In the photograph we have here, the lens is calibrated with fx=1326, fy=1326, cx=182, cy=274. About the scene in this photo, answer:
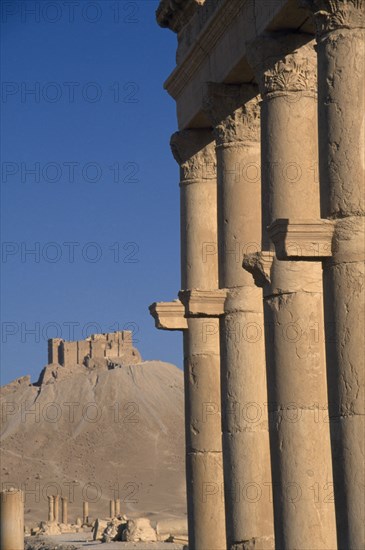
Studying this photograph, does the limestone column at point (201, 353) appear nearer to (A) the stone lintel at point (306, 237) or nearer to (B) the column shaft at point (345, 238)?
(B) the column shaft at point (345, 238)

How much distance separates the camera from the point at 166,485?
13150cm

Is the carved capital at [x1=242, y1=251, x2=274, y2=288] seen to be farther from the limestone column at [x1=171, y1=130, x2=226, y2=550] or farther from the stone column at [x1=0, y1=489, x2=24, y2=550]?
the stone column at [x1=0, y1=489, x2=24, y2=550]

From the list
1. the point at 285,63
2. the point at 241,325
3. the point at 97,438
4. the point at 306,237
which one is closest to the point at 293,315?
the point at 306,237

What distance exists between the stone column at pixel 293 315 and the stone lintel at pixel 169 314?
521 centimetres

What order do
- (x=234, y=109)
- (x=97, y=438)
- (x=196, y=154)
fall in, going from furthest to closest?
(x=97, y=438)
(x=196, y=154)
(x=234, y=109)

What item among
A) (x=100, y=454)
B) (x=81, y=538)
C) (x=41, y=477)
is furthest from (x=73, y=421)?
(x=81, y=538)

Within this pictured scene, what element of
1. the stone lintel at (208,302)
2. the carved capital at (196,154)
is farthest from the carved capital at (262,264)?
the carved capital at (196,154)

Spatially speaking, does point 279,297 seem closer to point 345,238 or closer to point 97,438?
point 345,238

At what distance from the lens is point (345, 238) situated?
16.0 meters

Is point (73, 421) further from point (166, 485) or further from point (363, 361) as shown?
point (363, 361)

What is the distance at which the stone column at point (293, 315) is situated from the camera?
1853 centimetres

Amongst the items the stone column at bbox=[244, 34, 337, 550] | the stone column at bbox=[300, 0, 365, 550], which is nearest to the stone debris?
the stone column at bbox=[244, 34, 337, 550]

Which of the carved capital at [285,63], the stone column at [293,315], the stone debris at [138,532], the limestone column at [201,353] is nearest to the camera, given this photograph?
the stone column at [293,315]

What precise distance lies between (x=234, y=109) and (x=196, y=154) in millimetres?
2726
